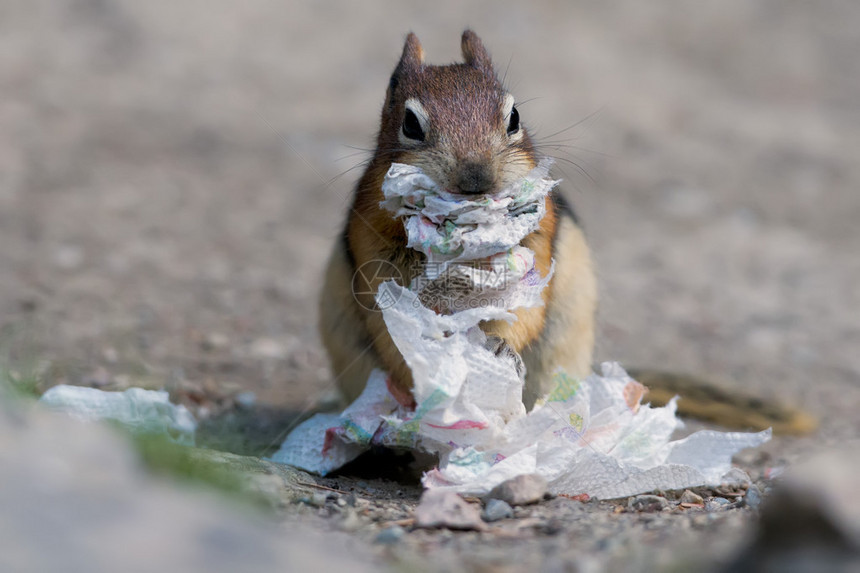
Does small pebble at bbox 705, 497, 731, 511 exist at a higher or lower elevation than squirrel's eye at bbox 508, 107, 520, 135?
lower

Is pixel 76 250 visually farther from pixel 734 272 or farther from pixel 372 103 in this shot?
pixel 734 272

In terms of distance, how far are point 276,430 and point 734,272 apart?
4694mm

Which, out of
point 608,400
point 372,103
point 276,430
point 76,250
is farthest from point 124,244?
point 608,400

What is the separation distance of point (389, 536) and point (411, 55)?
2441 millimetres

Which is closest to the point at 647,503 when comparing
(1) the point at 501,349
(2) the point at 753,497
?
(2) the point at 753,497

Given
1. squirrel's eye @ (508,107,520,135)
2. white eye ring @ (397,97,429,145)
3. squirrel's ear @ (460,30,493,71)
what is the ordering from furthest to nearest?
1. squirrel's ear @ (460,30,493,71)
2. squirrel's eye @ (508,107,520,135)
3. white eye ring @ (397,97,429,145)

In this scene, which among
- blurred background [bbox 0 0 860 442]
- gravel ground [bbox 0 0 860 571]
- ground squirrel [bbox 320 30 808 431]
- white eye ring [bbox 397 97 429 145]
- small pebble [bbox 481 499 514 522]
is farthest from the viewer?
blurred background [bbox 0 0 860 442]

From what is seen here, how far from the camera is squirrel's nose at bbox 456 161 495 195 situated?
11.5ft

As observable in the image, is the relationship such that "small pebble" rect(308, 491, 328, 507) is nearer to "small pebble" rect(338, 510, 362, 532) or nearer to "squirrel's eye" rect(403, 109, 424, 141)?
"small pebble" rect(338, 510, 362, 532)

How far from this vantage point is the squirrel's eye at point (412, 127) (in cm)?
383

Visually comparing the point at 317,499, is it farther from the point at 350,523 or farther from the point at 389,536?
the point at 389,536

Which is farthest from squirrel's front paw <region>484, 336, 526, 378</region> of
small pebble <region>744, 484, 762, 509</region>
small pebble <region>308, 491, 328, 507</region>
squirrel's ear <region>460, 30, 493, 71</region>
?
squirrel's ear <region>460, 30, 493, 71</region>

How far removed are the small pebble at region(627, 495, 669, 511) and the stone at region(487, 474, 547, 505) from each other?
36 centimetres

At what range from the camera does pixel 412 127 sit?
3.88 metres
